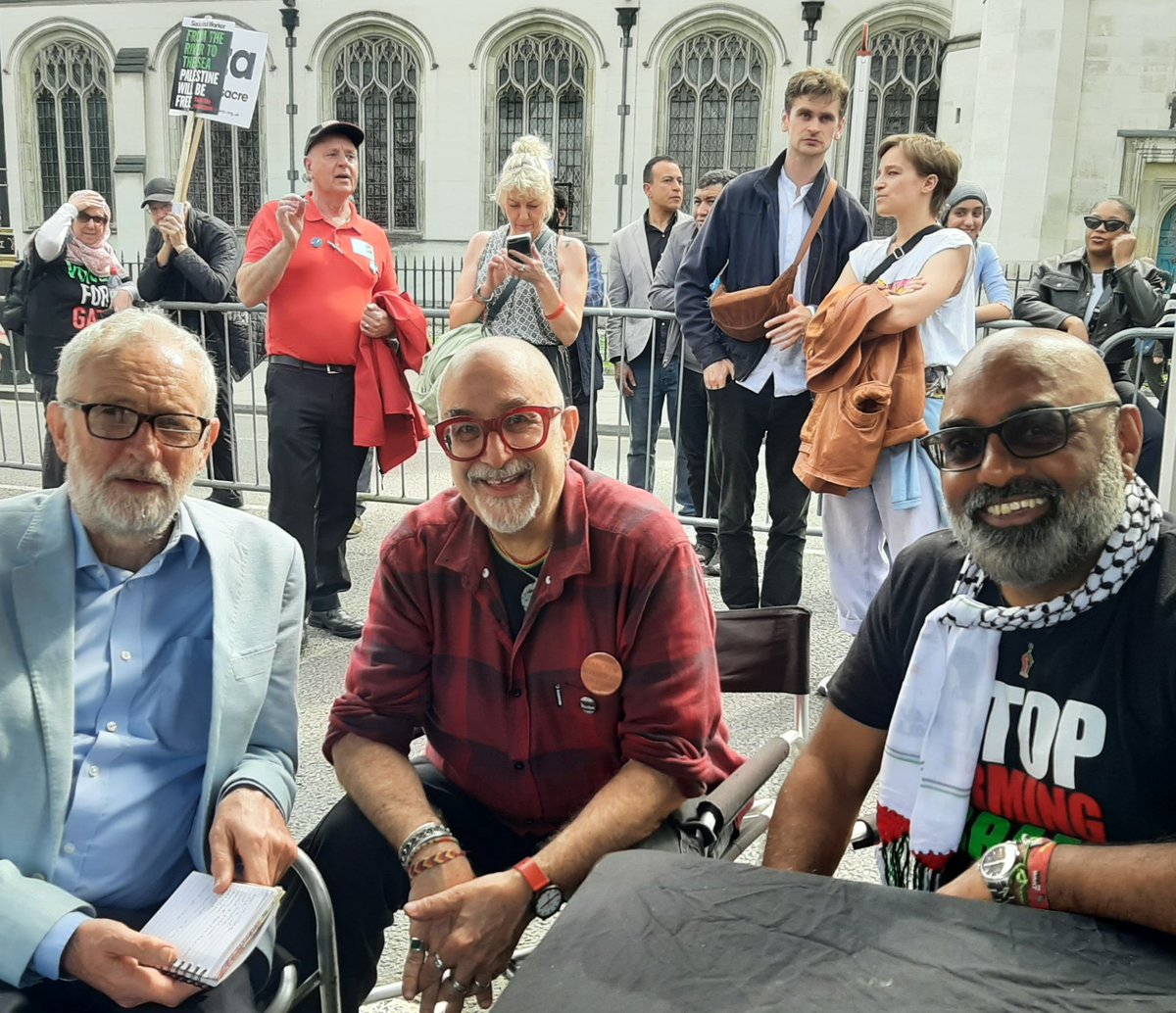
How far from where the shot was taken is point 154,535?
7.40 ft

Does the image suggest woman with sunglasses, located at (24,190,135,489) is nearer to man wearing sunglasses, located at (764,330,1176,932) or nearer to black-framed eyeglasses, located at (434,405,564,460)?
black-framed eyeglasses, located at (434,405,564,460)

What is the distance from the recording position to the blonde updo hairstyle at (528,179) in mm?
5086

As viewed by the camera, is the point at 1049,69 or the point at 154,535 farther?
the point at 1049,69

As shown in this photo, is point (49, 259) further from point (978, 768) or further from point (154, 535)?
point (978, 768)

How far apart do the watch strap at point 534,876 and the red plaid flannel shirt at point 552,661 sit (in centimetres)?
26

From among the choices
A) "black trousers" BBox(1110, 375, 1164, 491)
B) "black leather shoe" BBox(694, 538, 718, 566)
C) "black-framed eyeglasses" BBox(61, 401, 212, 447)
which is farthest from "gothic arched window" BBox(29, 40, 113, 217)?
"black-framed eyeglasses" BBox(61, 401, 212, 447)

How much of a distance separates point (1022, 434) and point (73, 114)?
31.9 m

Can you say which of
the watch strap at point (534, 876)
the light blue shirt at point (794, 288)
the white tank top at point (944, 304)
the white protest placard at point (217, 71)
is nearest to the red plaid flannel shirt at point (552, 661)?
the watch strap at point (534, 876)

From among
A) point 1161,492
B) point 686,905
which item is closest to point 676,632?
point 686,905

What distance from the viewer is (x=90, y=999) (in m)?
1.91

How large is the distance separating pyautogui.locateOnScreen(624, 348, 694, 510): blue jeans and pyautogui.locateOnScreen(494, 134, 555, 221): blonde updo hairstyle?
78.1 inches

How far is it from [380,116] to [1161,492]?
87.0ft

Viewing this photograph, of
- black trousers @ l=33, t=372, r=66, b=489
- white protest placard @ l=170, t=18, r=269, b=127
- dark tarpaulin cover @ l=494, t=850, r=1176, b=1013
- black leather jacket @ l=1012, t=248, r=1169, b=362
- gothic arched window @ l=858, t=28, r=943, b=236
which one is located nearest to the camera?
dark tarpaulin cover @ l=494, t=850, r=1176, b=1013

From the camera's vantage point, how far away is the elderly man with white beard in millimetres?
1914
